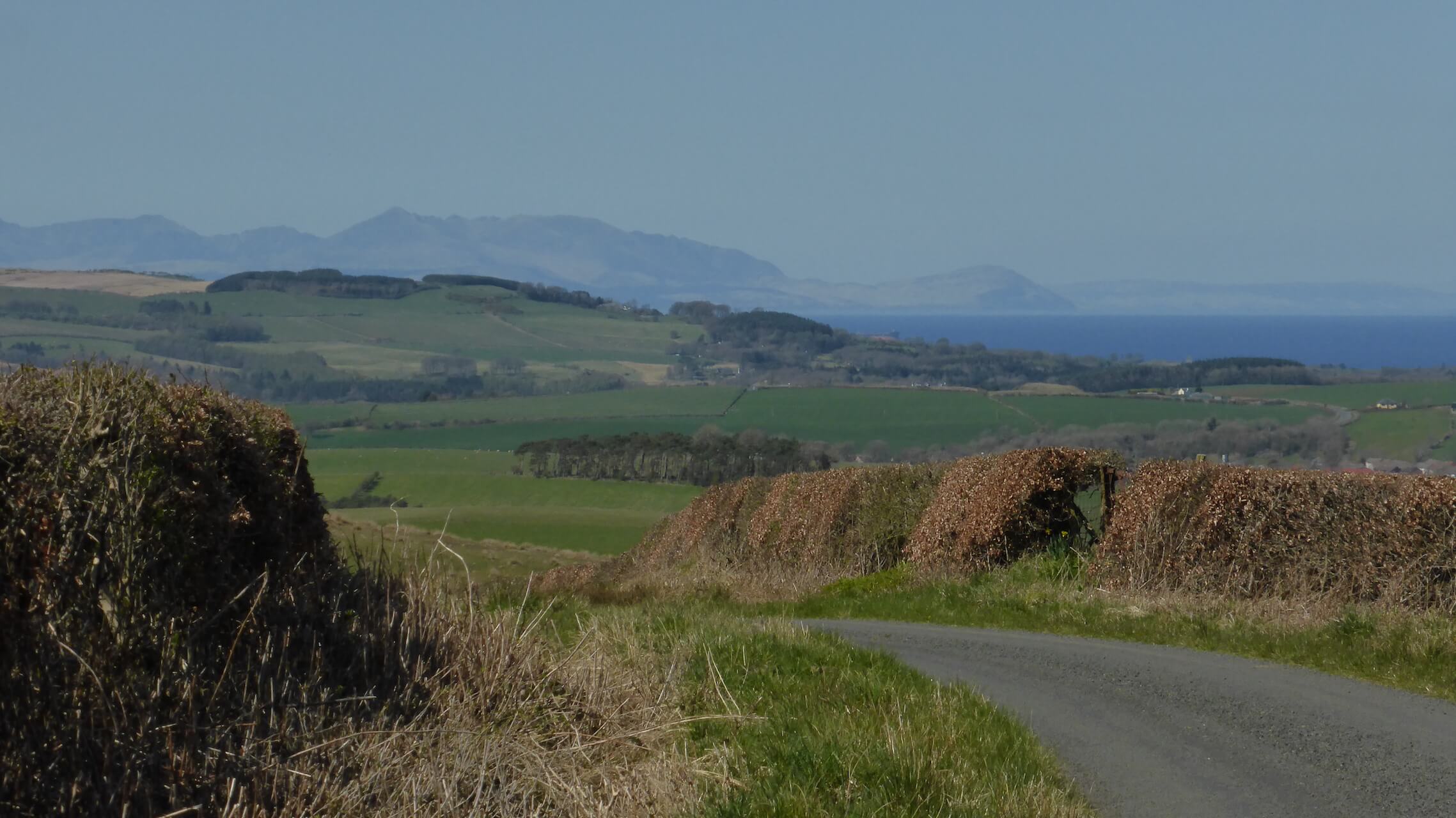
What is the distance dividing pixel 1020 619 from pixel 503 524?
59608 mm

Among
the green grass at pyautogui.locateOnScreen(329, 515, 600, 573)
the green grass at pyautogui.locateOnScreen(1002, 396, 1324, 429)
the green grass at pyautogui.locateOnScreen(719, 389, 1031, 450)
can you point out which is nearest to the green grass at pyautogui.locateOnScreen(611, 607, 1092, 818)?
the green grass at pyautogui.locateOnScreen(329, 515, 600, 573)

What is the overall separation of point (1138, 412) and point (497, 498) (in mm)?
43267

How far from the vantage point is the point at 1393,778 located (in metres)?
7.19

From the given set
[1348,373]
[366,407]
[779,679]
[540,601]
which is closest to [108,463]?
[779,679]

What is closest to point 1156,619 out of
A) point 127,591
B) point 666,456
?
point 127,591

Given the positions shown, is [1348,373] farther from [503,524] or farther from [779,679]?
[779,679]

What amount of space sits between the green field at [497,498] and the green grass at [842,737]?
51.7 meters

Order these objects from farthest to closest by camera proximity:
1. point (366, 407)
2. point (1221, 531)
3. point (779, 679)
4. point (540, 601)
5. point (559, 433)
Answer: point (366, 407) → point (559, 433) → point (1221, 531) → point (540, 601) → point (779, 679)

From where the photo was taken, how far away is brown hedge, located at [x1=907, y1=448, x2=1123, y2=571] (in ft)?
57.1

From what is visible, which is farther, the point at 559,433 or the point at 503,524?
the point at 559,433

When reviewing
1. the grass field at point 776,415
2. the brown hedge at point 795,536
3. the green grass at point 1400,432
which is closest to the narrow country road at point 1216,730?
the brown hedge at point 795,536

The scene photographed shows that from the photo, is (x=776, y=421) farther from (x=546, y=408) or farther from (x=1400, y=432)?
(x=1400, y=432)

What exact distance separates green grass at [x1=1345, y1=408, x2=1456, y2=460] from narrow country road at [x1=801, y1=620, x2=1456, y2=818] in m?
48.8

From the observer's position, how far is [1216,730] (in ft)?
27.3
